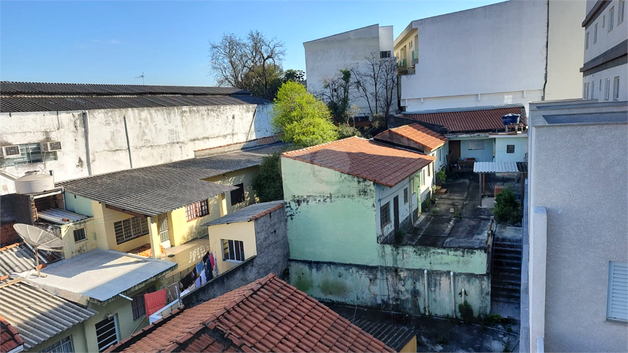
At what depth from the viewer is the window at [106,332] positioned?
11.0 m

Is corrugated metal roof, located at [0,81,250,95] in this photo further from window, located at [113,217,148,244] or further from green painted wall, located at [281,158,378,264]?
green painted wall, located at [281,158,378,264]

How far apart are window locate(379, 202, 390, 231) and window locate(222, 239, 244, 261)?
4.76 metres

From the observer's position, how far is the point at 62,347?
988cm

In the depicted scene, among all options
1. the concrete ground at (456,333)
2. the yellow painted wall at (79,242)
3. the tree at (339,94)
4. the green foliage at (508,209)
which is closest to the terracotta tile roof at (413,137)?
the green foliage at (508,209)

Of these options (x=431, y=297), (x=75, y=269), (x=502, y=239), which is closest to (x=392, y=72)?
(x=502, y=239)

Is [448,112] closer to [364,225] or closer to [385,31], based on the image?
[385,31]

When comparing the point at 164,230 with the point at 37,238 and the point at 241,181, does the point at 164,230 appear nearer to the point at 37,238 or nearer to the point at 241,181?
the point at 37,238

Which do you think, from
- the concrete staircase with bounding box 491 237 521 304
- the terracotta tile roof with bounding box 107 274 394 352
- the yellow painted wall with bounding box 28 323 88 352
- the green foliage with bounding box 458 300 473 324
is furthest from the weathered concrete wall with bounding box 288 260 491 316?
the yellow painted wall with bounding box 28 323 88 352

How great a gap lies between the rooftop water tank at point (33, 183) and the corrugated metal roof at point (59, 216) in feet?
3.09

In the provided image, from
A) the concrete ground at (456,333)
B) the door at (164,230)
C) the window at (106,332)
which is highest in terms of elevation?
the door at (164,230)

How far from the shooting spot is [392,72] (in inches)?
1372

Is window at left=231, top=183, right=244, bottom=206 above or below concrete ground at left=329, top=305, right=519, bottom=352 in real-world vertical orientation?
above

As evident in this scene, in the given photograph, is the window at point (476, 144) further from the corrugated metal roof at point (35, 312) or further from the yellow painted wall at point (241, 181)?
the corrugated metal roof at point (35, 312)

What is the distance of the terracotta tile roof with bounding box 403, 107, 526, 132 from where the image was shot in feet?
88.4
